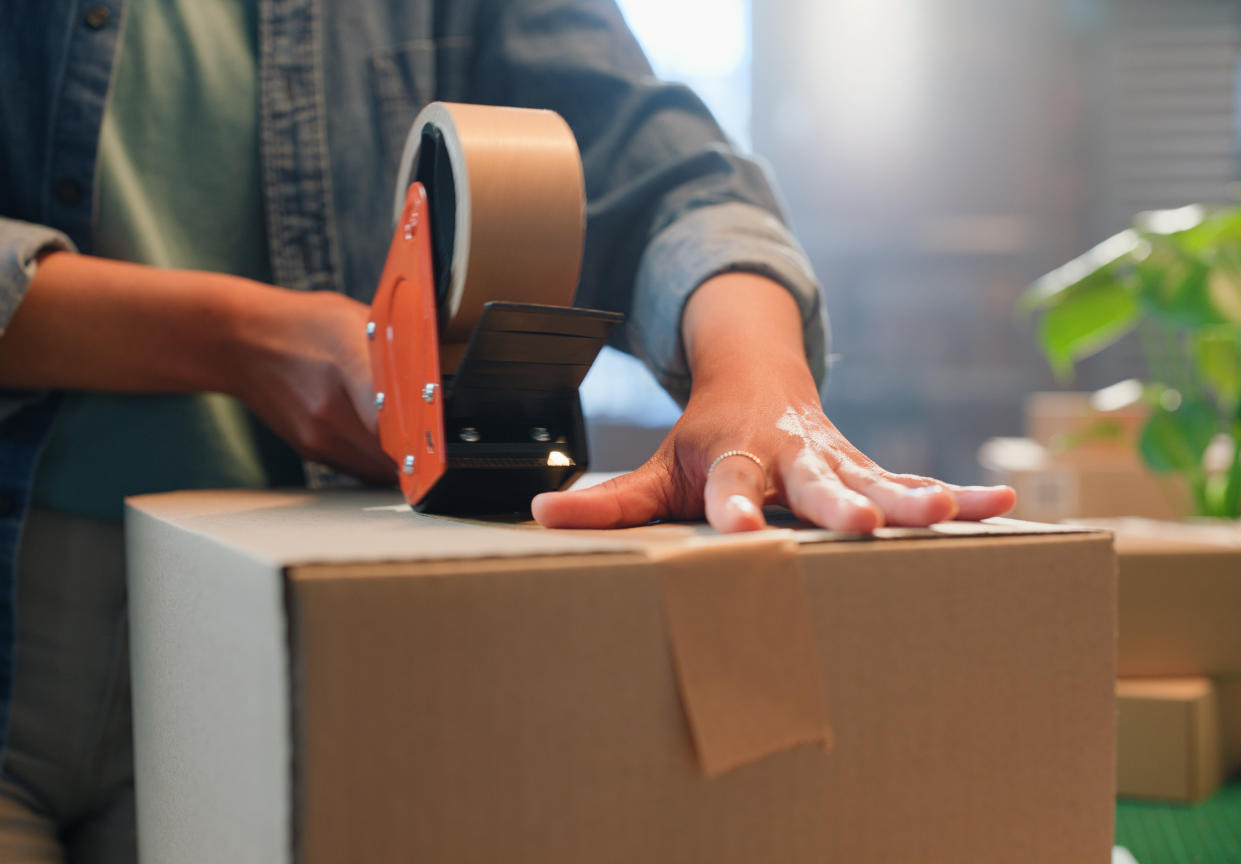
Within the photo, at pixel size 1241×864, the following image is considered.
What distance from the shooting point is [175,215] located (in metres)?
0.66

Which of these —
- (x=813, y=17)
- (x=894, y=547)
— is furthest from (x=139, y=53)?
(x=813, y=17)

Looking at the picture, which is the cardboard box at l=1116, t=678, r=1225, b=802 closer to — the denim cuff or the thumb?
the denim cuff

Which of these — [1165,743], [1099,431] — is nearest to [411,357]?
[1165,743]

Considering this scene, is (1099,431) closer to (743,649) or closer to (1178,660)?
(1178,660)

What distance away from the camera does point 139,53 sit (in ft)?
2.10

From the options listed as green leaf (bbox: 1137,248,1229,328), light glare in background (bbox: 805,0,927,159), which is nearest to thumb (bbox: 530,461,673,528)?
green leaf (bbox: 1137,248,1229,328)

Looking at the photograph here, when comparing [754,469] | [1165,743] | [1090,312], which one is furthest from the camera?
[1090,312]

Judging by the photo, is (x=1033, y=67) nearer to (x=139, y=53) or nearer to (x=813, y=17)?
(x=813, y=17)

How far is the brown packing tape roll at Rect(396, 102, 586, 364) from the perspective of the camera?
390mm

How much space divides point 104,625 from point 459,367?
370 millimetres

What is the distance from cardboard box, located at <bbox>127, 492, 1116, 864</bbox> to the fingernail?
0.05ft

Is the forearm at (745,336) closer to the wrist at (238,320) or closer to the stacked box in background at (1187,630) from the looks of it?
the wrist at (238,320)

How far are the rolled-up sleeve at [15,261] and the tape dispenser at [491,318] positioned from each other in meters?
0.23

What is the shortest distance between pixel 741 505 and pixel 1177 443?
4.24 feet
